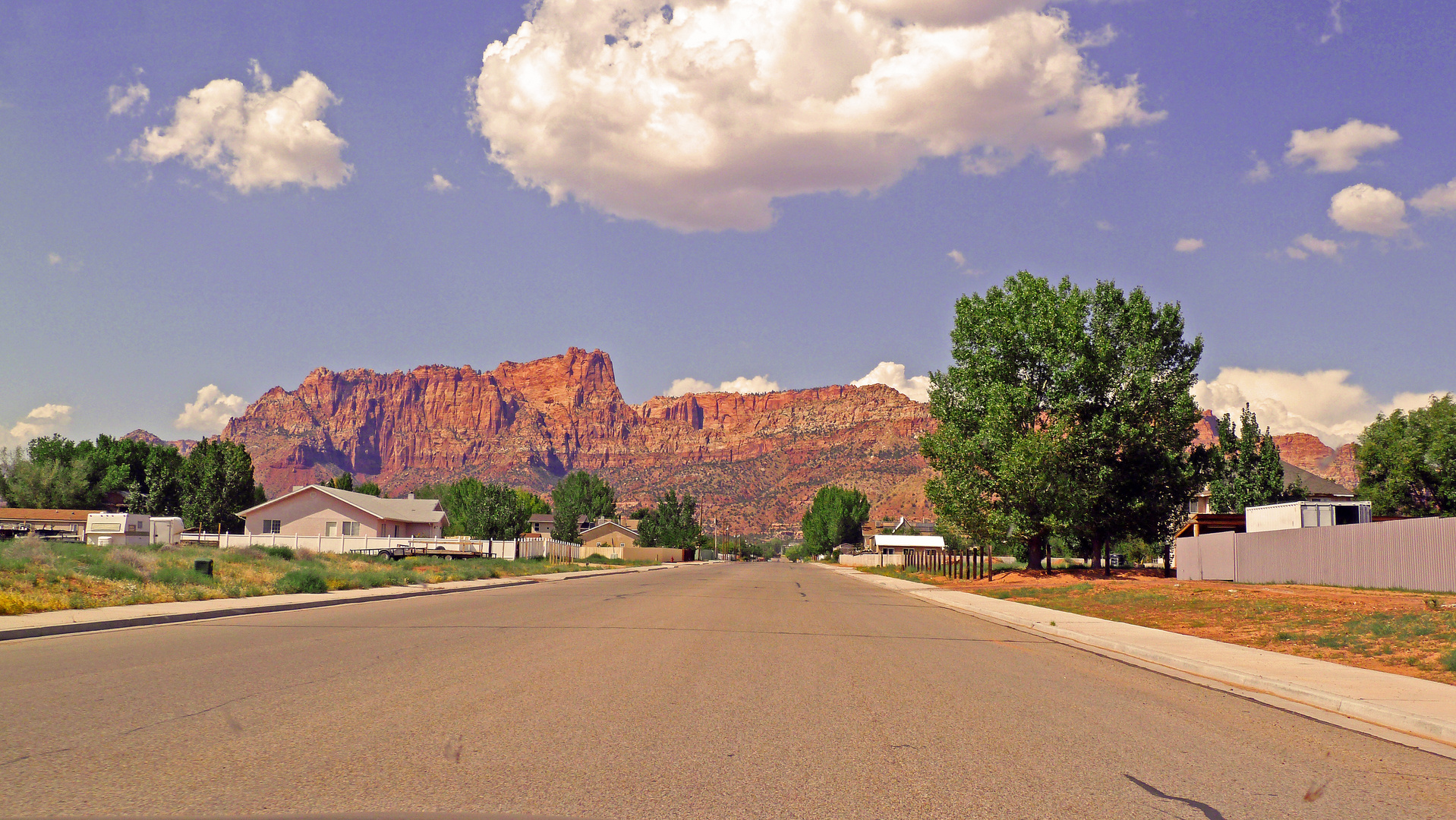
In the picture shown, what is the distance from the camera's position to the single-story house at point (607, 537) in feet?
404

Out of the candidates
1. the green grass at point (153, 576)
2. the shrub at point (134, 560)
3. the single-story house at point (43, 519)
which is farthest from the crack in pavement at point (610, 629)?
the single-story house at point (43, 519)

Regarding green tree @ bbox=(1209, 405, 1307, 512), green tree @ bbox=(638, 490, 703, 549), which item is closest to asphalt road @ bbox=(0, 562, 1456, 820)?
green tree @ bbox=(1209, 405, 1307, 512)

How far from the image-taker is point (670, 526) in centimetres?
13600

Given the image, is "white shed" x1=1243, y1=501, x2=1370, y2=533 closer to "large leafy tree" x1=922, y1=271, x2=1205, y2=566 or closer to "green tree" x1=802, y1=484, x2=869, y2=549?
"large leafy tree" x1=922, y1=271, x2=1205, y2=566

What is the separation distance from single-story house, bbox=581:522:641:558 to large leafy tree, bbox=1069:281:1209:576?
81.7m

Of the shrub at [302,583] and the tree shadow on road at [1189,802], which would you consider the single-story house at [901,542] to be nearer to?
the shrub at [302,583]

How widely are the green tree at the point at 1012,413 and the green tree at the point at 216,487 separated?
67877mm

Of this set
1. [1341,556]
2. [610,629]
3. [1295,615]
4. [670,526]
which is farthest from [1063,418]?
[670,526]

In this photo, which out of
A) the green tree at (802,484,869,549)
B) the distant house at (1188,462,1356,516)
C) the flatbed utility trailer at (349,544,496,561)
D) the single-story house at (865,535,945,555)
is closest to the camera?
the flatbed utility trailer at (349,544,496,561)

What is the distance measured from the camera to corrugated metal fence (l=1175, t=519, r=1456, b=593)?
26531mm

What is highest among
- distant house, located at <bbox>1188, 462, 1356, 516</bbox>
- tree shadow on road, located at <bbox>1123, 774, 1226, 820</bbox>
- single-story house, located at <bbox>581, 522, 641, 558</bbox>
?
distant house, located at <bbox>1188, 462, 1356, 516</bbox>

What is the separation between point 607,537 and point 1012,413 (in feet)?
306

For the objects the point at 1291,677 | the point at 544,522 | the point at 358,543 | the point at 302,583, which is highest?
the point at 1291,677

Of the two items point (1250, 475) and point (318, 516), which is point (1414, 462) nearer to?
point (1250, 475)
